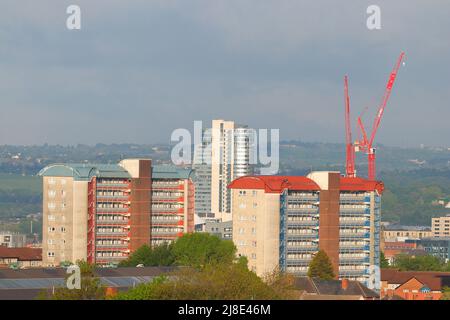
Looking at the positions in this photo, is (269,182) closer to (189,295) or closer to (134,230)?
(134,230)

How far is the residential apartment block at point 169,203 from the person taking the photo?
14250 centimetres

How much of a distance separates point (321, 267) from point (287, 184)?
1080 cm

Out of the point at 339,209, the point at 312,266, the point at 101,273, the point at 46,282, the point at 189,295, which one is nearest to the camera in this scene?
the point at 189,295

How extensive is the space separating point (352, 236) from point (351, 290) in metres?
35.8

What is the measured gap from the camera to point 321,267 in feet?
411

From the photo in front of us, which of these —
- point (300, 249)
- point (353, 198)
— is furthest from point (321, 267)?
point (353, 198)

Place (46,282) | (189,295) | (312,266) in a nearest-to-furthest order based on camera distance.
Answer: (189,295), (46,282), (312,266)

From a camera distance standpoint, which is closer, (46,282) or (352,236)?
(46,282)

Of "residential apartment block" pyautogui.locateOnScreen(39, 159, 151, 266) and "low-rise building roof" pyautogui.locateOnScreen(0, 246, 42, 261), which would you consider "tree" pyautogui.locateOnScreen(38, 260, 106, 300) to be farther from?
"low-rise building roof" pyautogui.locateOnScreen(0, 246, 42, 261)

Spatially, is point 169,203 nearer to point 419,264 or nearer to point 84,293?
point 419,264

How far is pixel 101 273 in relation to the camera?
101 metres

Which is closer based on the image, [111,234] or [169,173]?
[111,234]

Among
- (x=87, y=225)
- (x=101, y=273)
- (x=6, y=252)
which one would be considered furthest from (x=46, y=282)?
(x=6, y=252)

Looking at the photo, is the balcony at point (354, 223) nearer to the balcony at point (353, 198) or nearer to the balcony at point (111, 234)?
the balcony at point (353, 198)
